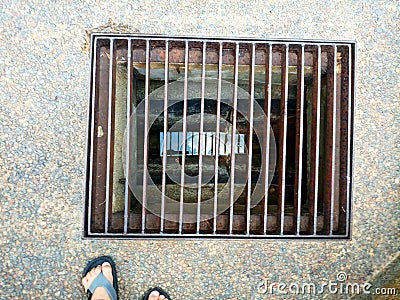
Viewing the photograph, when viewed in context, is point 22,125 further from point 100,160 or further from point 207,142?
point 207,142

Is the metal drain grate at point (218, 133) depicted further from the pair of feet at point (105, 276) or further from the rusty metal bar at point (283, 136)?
the pair of feet at point (105, 276)

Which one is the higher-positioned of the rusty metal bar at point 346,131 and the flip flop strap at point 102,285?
the rusty metal bar at point 346,131

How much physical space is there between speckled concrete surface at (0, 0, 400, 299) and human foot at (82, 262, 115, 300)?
0.06m

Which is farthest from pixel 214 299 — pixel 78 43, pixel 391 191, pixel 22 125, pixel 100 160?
pixel 78 43

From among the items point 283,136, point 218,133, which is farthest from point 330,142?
point 218,133

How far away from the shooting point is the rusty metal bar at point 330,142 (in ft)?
6.94

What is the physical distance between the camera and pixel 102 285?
198 centimetres

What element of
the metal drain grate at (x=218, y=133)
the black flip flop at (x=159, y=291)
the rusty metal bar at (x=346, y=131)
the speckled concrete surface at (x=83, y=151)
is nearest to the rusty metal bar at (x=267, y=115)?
the metal drain grate at (x=218, y=133)

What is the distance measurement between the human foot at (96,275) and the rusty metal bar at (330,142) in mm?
1106

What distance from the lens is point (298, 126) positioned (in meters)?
2.20

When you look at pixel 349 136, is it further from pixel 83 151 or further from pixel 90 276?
pixel 90 276

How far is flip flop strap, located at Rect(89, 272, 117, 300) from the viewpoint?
6.49 feet

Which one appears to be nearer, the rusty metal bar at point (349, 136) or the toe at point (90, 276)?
the toe at point (90, 276)

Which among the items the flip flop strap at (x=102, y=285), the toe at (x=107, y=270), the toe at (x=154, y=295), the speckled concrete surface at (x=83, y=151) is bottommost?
the toe at (x=154, y=295)
